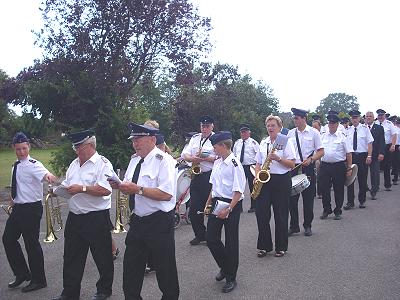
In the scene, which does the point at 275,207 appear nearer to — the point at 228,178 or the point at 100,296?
the point at 228,178

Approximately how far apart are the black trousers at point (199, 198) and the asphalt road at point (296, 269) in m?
0.32

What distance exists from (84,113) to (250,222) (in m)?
6.68

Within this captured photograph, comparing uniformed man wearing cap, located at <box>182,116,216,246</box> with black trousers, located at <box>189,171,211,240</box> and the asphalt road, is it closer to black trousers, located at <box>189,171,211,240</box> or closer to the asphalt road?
black trousers, located at <box>189,171,211,240</box>

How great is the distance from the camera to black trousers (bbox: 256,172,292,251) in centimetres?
644

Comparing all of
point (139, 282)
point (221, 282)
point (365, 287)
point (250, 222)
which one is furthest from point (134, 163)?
point (250, 222)

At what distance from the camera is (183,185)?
8352 millimetres

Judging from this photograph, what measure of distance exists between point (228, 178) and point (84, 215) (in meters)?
1.76

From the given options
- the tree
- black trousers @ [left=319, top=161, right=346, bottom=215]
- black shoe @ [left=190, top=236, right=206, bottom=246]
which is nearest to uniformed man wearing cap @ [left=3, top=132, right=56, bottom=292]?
black shoe @ [left=190, top=236, right=206, bottom=246]

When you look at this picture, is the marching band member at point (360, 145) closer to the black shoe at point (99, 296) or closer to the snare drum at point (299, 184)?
the snare drum at point (299, 184)

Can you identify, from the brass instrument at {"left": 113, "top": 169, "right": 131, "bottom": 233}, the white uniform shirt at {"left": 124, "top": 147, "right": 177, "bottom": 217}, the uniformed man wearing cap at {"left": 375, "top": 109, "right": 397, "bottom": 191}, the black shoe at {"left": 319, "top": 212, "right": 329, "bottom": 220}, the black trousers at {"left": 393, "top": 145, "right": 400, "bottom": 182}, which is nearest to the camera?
the white uniform shirt at {"left": 124, "top": 147, "right": 177, "bottom": 217}

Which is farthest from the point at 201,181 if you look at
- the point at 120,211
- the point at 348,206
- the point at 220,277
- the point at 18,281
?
the point at 348,206

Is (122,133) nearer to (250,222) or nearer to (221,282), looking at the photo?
(250,222)

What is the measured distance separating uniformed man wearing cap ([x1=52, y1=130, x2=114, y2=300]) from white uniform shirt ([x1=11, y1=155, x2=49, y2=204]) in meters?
0.82

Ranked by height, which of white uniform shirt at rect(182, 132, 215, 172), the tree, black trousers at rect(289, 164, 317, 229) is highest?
the tree
